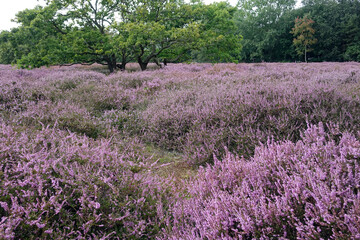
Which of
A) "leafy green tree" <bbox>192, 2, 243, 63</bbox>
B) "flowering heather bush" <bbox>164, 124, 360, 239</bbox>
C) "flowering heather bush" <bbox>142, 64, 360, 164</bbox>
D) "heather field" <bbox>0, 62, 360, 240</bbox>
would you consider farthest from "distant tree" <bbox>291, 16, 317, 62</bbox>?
"flowering heather bush" <bbox>164, 124, 360, 239</bbox>

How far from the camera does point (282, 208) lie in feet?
4.17

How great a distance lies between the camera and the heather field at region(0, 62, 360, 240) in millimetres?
1263

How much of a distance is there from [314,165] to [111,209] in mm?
1446

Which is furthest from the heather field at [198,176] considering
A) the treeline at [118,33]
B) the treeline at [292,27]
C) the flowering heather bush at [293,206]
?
the treeline at [292,27]

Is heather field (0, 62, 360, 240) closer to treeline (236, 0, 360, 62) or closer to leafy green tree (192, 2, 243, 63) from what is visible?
leafy green tree (192, 2, 243, 63)

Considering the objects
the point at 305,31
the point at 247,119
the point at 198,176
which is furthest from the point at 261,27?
the point at 198,176

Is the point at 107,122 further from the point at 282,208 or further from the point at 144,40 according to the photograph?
the point at 144,40

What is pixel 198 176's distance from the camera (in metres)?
2.41

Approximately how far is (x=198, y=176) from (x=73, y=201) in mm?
1218

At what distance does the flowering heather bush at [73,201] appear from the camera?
1389mm

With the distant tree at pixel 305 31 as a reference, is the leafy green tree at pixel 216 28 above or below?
below

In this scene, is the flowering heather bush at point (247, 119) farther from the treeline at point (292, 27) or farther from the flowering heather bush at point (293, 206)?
the treeline at point (292, 27)

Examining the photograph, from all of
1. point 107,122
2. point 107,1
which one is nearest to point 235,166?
point 107,122

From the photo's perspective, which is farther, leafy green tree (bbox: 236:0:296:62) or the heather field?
leafy green tree (bbox: 236:0:296:62)
